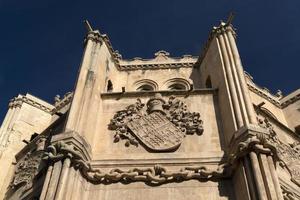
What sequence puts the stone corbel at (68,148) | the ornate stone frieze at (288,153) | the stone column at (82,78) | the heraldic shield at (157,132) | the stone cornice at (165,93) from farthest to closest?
the stone cornice at (165,93)
the ornate stone frieze at (288,153)
the heraldic shield at (157,132)
the stone column at (82,78)
the stone corbel at (68,148)

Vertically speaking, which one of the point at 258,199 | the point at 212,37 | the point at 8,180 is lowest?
the point at 258,199

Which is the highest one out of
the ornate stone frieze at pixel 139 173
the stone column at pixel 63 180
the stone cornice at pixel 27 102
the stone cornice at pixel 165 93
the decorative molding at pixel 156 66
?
the decorative molding at pixel 156 66

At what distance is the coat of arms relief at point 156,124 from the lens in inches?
485

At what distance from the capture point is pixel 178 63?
62.7 feet

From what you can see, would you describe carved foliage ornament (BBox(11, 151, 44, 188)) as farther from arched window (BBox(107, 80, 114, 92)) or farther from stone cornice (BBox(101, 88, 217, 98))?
arched window (BBox(107, 80, 114, 92))

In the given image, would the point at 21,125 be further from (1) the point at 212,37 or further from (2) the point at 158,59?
(1) the point at 212,37

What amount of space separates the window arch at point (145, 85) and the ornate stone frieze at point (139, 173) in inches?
276

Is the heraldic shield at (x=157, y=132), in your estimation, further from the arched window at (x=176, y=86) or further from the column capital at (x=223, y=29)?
the arched window at (x=176, y=86)

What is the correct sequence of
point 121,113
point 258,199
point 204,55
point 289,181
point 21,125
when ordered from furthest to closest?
point 21,125 < point 204,55 < point 121,113 < point 289,181 < point 258,199

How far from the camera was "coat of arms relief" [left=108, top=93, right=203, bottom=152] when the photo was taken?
485 inches

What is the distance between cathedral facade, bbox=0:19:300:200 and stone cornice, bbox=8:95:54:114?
1.37 m

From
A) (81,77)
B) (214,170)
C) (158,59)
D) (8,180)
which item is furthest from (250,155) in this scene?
(158,59)

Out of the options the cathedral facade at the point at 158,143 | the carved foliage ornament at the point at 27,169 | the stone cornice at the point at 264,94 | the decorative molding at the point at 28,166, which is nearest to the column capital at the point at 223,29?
the cathedral facade at the point at 158,143

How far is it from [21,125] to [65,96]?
10.3ft
